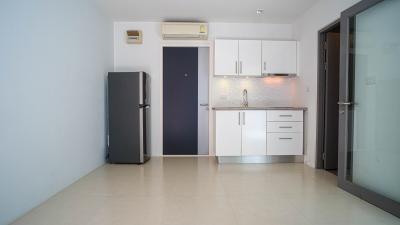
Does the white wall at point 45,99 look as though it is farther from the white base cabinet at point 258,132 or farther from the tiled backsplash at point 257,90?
the tiled backsplash at point 257,90

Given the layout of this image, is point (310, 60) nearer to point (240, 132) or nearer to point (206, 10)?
point (240, 132)

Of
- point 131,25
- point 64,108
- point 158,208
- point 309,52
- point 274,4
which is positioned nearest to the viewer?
point 158,208

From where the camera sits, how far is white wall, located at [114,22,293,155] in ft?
15.0

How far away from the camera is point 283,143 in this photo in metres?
4.04

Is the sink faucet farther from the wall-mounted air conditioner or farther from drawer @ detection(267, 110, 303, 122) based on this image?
the wall-mounted air conditioner

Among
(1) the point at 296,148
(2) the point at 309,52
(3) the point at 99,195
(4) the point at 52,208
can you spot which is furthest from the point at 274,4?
(4) the point at 52,208

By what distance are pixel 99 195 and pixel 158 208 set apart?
2.54 ft

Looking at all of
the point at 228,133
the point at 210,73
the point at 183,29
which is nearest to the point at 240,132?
the point at 228,133

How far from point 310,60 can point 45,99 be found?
372cm

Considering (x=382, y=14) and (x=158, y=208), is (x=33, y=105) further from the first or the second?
Result: (x=382, y=14)

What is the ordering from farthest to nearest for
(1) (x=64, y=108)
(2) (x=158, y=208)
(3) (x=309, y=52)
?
(3) (x=309, y=52), (1) (x=64, y=108), (2) (x=158, y=208)

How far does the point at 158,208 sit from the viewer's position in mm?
2260

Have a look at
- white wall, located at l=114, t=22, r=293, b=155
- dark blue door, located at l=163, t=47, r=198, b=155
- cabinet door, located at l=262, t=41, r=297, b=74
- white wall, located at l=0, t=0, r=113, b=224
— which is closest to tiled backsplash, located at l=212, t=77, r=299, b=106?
cabinet door, located at l=262, t=41, r=297, b=74

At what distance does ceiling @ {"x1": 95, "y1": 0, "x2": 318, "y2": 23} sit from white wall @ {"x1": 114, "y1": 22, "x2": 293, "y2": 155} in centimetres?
15
